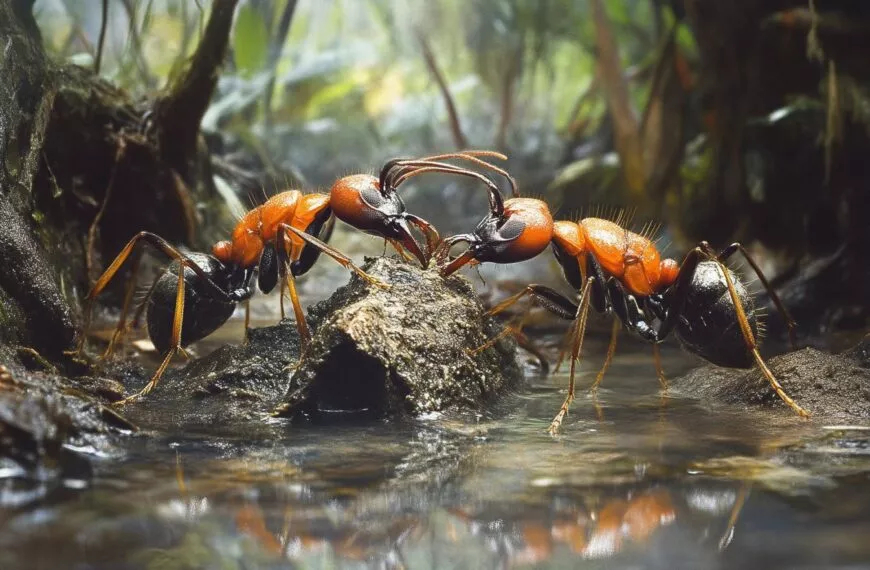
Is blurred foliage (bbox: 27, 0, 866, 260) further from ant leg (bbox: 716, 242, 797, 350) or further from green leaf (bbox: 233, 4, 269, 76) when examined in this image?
ant leg (bbox: 716, 242, 797, 350)

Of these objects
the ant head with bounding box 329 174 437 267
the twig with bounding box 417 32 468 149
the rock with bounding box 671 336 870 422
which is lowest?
the rock with bounding box 671 336 870 422

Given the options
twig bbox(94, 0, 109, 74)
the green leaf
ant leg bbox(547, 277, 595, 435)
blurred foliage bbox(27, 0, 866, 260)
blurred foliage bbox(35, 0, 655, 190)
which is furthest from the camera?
blurred foliage bbox(35, 0, 655, 190)

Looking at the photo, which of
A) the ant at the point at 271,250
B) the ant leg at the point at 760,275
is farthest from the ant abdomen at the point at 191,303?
the ant leg at the point at 760,275

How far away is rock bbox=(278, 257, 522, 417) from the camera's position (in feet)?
12.5

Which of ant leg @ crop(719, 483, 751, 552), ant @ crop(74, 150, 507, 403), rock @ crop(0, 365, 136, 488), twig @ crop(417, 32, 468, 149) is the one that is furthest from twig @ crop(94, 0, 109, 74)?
twig @ crop(417, 32, 468, 149)

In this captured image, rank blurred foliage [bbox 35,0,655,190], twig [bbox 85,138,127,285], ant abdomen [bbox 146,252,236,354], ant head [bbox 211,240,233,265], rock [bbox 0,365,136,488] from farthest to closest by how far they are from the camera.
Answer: blurred foliage [bbox 35,0,655,190] < twig [bbox 85,138,127,285] < ant head [bbox 211,240,233,265] < ant abdomen [bbox 146,252,236,354] < rock [bbox 0,365,136,488]

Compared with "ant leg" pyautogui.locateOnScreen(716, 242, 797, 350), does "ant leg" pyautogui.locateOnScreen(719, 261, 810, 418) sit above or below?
below

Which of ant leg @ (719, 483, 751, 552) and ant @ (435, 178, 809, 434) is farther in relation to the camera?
ant @ (435, 178, 809, 434)

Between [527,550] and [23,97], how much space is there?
3888 millimetres

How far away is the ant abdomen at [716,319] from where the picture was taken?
4305 millimetres

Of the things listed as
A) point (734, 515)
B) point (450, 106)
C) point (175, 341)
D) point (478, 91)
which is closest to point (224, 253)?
point (175, 341)

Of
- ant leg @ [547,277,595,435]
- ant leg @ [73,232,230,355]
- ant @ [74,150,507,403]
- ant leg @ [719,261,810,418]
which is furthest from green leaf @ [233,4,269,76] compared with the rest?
ant leg @ [719,261,810,418]

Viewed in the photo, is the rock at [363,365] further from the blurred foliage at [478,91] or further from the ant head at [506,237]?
the blurred foliage at [478,91]

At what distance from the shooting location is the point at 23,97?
4758 mm
